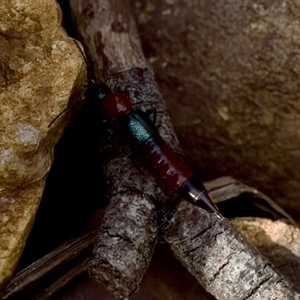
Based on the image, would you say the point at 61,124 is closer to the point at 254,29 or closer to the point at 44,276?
the point at 44,276

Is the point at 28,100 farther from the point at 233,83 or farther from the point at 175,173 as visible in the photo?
the point at 233,83

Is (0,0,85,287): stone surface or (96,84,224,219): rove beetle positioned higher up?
(0,0,85,287): stone surface

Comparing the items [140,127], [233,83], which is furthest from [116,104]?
[233,83]

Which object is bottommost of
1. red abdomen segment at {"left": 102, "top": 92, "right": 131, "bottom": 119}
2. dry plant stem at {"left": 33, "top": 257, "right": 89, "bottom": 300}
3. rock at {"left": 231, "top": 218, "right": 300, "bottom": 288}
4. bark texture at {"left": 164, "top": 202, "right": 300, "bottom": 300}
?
rock at {"left": 231, "top": 218, "right": 300, "bottom": 288}

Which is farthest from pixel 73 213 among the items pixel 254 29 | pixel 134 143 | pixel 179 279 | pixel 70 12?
pixel 254 29

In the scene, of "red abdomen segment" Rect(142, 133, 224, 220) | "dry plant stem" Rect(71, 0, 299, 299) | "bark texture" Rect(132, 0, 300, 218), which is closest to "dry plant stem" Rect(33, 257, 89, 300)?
"dry plant stem" Rect(71, 0, 299, 299)

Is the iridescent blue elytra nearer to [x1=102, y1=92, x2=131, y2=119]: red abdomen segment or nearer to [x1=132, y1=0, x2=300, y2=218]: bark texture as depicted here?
[x1=102, y1=92, x2=131, y2=119]: red abdomen segment

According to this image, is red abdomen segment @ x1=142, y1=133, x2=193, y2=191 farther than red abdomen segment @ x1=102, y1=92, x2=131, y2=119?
No
